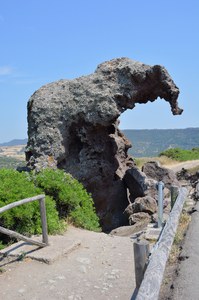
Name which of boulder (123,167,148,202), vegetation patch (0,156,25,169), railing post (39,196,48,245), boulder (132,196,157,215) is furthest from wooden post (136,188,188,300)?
boulder (123,167,148,202)

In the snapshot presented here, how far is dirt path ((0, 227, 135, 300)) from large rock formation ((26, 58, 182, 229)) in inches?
271

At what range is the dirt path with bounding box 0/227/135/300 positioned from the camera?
655cm

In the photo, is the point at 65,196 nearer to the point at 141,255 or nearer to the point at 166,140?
the point at 141,255

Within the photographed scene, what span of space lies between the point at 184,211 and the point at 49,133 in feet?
20.8

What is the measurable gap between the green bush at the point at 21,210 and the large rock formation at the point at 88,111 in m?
4.77

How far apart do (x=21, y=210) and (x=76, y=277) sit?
7.36ft

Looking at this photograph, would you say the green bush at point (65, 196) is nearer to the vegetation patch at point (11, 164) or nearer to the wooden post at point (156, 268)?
the vegetation patch at point (11, 164)

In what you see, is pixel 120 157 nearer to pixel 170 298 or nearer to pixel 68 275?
pixel 68 275

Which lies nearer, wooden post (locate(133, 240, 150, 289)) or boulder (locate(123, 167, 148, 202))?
wooden post (locate(133, 240, 150, 289))

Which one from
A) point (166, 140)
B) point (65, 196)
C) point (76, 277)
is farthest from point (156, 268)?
point (166, 140)

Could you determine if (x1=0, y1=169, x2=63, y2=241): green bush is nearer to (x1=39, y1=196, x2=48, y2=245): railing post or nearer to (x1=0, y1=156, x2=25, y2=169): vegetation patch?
(x1=39, y1=196, x2=48, y2=245): railing post

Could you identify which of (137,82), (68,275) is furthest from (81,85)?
(68,275)

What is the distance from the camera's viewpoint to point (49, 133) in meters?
15.2

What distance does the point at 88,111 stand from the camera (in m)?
15.3
